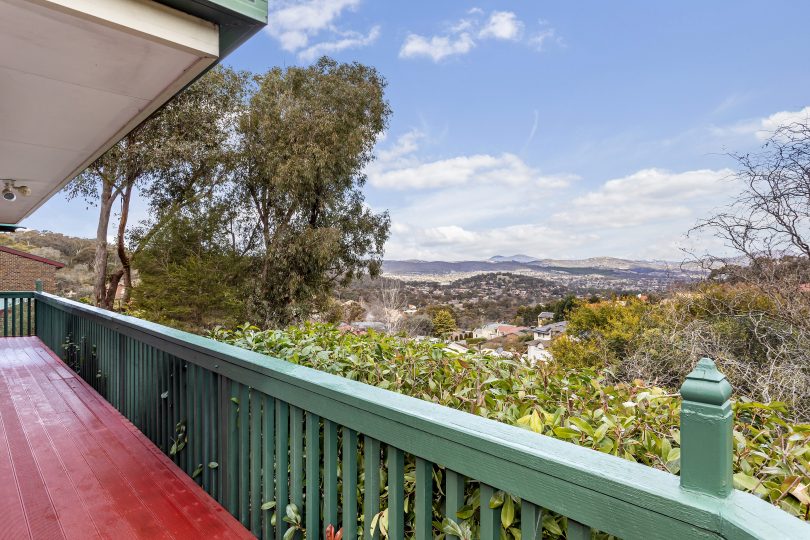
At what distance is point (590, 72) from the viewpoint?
30562 mm

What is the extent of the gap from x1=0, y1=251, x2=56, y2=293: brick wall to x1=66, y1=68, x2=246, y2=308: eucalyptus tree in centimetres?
890

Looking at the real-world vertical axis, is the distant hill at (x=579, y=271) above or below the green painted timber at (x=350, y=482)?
above

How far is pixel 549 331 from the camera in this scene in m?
17.5

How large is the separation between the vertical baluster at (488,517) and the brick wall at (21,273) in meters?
27.7

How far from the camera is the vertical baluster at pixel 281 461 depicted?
1.92m

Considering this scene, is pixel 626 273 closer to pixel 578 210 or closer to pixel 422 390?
pixel 422 390

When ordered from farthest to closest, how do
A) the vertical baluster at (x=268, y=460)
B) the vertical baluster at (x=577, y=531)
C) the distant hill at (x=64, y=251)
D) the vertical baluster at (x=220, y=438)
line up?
1. the distant hill at (x=64, y=251)
2. the vertical baluster at (x=220, y=438)
3. the vertical baluster at (x=268, y=460)
4. the vertical baluster at (x=577, y=531)

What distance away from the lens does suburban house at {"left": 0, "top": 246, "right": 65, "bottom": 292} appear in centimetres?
2306

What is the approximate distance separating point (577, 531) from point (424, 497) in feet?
1.49

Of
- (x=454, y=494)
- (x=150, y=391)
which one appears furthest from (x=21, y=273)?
(x=454, y=494)

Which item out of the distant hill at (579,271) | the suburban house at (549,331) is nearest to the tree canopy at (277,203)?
the distant hill at (579,271)

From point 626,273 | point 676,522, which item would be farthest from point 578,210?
point 676,522

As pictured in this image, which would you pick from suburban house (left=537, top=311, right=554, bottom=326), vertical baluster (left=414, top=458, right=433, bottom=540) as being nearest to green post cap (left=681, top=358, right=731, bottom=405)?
vertical baluster (left=414, top=458, right=433, bottom=540)

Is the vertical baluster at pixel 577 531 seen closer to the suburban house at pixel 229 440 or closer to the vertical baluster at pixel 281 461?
the suburban house at pixel 229 440
